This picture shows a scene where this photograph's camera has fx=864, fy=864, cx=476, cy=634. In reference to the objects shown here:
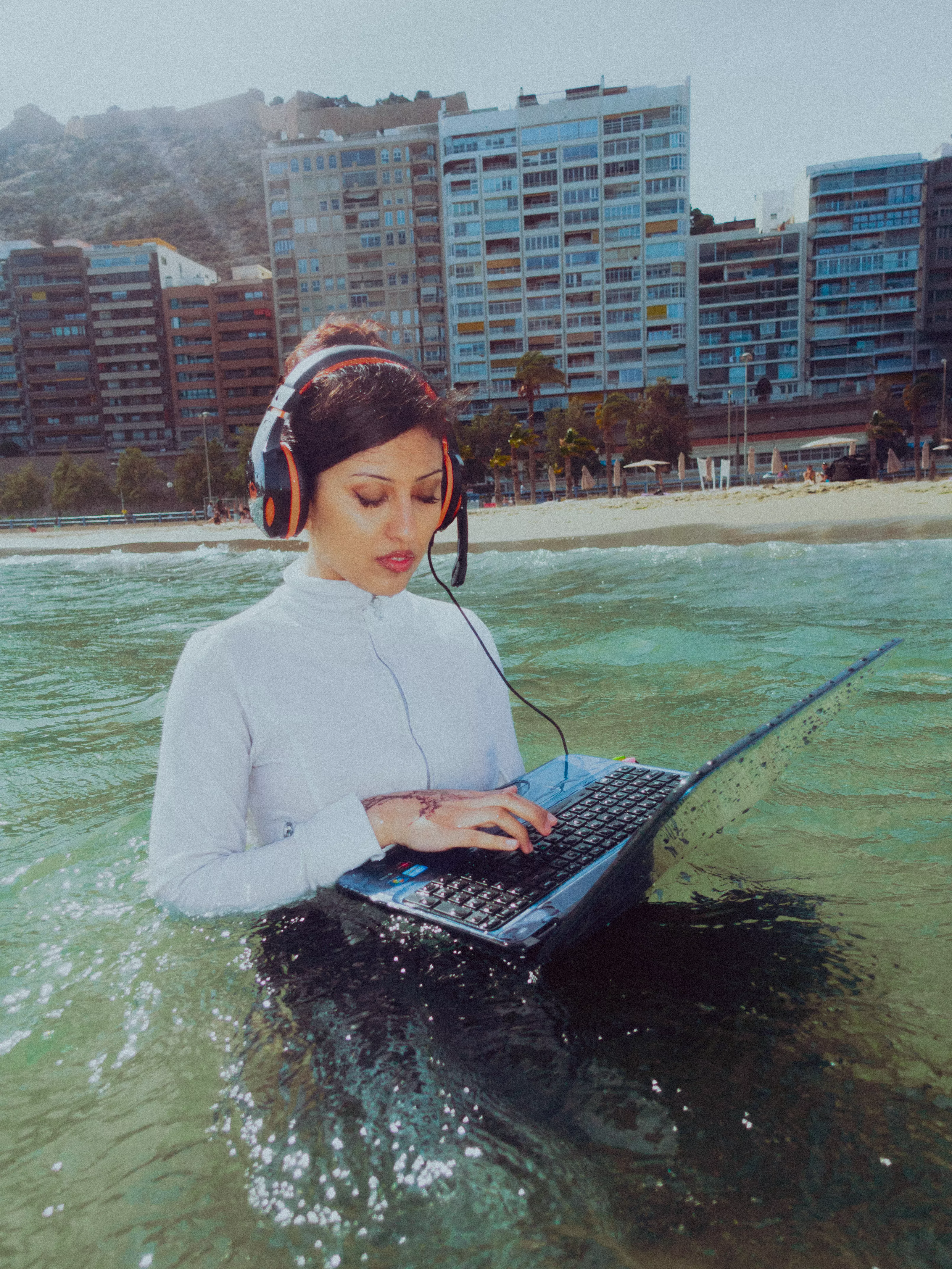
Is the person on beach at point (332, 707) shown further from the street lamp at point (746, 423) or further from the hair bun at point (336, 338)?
the street lamp at point (746, 423)

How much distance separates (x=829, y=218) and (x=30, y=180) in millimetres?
141155

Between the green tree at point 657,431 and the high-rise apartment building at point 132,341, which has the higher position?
the high-rise apartment building at point 132,341

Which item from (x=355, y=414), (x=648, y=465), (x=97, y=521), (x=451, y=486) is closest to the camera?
(x=355, y=414)

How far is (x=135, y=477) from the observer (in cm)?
6519

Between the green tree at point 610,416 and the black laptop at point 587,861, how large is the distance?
49.5 metres

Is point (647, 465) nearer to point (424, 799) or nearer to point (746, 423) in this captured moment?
point (746, 423)

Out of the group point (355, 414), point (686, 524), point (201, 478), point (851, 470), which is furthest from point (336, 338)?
point (201, 478)

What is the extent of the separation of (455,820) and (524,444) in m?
54.8

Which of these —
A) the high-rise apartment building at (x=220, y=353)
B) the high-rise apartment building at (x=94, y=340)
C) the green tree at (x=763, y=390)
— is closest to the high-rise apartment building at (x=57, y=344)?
the high-rise apartment building at (x=94, y=340)

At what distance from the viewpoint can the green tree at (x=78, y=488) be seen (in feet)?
208

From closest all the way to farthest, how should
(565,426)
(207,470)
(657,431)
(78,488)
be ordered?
(657,431)
(207,470)
(565,426)
(78,488)

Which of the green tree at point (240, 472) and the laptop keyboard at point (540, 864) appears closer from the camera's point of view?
the laptop keyboard at point (540, 864)

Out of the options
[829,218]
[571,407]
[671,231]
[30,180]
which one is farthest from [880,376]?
[30,180]

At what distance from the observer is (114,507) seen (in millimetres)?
66750
